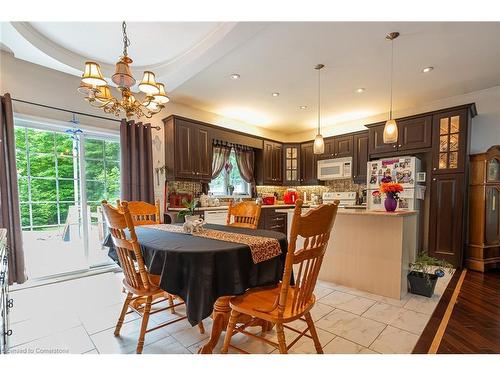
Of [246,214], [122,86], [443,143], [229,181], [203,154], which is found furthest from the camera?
[229,181]

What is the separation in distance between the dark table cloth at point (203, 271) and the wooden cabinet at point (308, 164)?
4.31m

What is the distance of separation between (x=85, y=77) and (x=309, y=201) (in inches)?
197

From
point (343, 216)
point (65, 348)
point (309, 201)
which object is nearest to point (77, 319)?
point (65, 348)

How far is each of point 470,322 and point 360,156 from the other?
324cm

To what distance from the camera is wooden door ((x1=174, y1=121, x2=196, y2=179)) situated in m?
3.89

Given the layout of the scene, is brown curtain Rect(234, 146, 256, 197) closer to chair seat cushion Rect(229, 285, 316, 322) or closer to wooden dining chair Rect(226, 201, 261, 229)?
wooden dining chair Rect(226, 201, 261, 229)

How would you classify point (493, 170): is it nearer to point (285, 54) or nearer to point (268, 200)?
point (285, 54)

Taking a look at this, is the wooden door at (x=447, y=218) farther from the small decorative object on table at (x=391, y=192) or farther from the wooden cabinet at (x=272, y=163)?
the wooden cabinet at (x=272, y=163)

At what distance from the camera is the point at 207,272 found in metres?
1.32

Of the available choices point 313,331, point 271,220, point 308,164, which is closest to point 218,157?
point 271,220

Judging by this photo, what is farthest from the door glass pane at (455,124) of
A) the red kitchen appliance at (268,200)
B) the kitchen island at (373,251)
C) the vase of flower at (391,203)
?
the red kitchen appliance at (268,200)

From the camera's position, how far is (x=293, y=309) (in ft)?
4.40

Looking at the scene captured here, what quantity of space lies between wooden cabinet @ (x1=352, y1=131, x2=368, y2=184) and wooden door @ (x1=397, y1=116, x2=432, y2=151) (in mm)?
680
